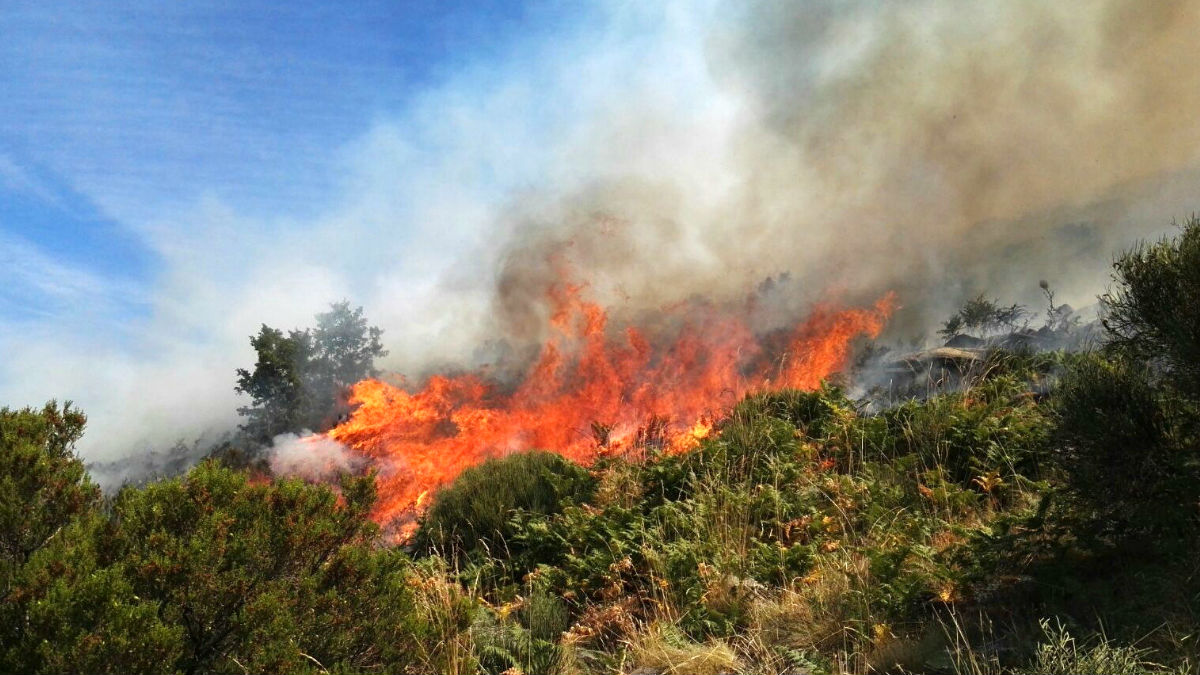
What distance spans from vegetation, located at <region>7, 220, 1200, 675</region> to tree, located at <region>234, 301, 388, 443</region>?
1120 inches

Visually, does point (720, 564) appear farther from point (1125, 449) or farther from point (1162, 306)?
point (1162, 306)

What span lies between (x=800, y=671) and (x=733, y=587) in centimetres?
118

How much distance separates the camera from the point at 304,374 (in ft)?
113

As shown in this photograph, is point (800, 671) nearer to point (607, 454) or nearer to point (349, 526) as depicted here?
point (349, 526)

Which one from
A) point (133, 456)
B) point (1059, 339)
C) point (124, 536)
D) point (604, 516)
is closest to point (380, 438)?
point (604, 516)

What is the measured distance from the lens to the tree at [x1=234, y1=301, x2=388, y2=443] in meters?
33.0

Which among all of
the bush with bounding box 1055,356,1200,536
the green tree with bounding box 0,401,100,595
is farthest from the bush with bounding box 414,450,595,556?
the bush with bounding box 1055,356,1200,536

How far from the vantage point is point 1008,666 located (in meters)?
3.90

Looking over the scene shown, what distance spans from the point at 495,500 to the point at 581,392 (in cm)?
1248

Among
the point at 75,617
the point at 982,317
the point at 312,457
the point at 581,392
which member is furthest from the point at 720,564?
the point at 312,457

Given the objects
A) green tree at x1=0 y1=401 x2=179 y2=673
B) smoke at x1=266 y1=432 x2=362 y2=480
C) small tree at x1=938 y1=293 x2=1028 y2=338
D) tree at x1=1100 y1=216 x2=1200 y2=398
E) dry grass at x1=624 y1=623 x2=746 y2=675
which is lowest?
dry grass at x1=624 y1=623 x2=746 y2=675

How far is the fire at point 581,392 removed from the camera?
18.1m

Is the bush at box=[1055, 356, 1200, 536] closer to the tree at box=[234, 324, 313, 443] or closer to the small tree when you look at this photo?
the small tree

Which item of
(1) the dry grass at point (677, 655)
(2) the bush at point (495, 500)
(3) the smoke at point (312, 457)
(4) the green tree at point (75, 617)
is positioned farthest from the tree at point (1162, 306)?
(3) the smoke at point (312, 457)
